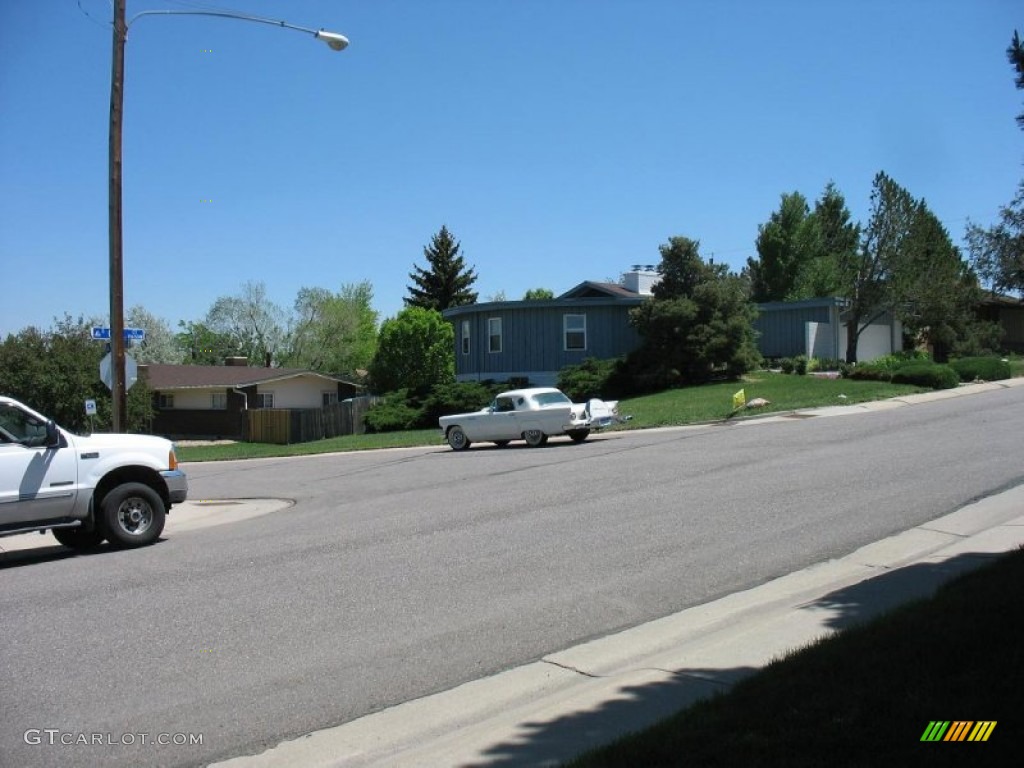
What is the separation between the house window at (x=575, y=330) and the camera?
122 ft

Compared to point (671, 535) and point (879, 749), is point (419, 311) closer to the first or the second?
point (671, 535)

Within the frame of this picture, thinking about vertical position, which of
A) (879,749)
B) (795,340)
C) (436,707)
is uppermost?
(795,340)

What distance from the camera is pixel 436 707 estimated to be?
5523mm

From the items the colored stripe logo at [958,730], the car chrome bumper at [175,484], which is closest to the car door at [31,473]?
the car chrome bumper at [175,484]

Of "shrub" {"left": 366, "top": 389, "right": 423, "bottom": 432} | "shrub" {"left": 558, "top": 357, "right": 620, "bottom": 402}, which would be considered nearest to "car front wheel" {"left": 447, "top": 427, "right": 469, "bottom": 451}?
"shrub" {"left": 558, "top": 357, "right": 620, "bottom": 402}

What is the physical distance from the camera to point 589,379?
1310 inches

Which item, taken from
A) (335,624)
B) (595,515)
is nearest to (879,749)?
(335,624)

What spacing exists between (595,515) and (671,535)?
5.30ft

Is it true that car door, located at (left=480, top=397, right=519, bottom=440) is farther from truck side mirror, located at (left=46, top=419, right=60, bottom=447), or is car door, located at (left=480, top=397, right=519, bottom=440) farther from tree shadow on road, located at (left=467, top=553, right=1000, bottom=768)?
tree shadow on road, located at (left=467, top=553, right=1000, bottom=768)

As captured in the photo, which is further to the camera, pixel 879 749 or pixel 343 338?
pixel 343 338

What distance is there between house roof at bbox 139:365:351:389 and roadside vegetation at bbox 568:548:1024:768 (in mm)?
44074

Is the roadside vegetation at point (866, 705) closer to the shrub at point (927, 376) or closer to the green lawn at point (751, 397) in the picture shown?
the green lawn at point (751, 397)

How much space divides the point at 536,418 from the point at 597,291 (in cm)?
1952

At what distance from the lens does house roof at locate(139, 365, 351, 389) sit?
1825 inches
